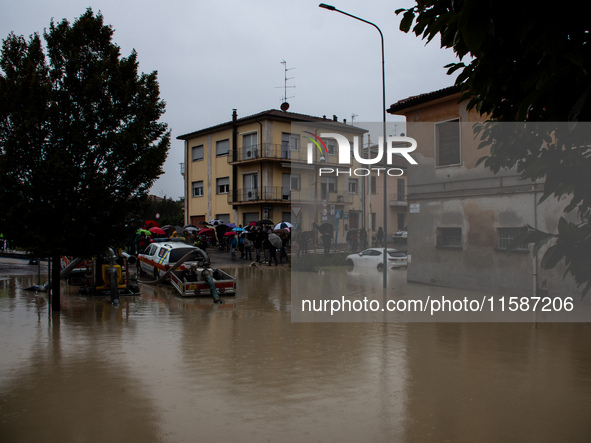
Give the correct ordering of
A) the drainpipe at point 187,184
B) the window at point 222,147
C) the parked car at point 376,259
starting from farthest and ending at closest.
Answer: the drainpipe at point 187,184 → the window at point 222,147 → the parked car at point 376,259

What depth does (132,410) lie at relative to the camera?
19.0 feet

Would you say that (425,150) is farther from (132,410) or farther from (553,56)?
(553,56)

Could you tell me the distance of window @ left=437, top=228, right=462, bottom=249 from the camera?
16156 millimetres

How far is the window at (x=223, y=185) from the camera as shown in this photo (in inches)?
1676

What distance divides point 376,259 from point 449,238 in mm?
5152

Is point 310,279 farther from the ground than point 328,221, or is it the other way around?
point 328,221

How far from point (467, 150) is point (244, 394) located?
11837mm

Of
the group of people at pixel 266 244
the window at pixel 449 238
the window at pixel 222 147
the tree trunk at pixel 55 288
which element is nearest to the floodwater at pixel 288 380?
the tree trunk at pixel 55 288

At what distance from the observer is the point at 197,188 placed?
150 feet

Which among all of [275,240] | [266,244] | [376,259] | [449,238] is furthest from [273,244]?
[449,238]

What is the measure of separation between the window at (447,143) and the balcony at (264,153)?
23021mm

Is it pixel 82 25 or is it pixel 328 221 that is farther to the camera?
pixel 328 221

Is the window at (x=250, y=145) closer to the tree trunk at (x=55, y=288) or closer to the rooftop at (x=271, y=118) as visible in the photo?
the rooftop at (x=271, y=118)

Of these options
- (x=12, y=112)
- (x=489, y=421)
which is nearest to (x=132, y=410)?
(x=489, y=421)
